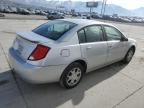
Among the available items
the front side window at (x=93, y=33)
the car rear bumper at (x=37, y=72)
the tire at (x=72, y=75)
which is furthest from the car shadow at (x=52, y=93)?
the front side window at (x=93, y=33)

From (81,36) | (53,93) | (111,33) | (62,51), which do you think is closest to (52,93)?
(53,93)

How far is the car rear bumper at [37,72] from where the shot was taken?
3102 mm

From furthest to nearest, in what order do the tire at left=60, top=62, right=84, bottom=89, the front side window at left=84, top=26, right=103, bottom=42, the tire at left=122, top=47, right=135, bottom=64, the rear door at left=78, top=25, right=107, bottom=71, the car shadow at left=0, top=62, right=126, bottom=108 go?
the tire at left=122, top=47, right=135, bottom=64 → the front side window at left=84, top=26, right=103, bottom=42 → the rear door at left=78, top=25, right=107, bottom=71 → the tire at left=60, top=62, right=84, bottom=89 → the car shadow at left=0, top=62, right=126, bottom=108

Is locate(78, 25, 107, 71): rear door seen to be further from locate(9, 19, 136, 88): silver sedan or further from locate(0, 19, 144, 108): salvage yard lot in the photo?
locate(0, 19, 144, 108): salvage yard lot

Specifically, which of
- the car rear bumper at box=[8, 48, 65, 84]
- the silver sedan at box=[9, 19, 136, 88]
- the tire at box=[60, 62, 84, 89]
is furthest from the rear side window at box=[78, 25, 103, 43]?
the car rear bumper at box=[8, 48, 65, 84]

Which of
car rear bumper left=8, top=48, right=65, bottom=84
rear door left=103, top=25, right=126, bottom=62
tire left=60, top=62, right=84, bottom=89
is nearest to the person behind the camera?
car rear bumper left=8, top=48, right=65, bottom=84

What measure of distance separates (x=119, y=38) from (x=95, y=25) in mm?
1150

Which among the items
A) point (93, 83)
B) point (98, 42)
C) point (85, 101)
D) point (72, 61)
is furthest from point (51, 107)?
point (98, 42)

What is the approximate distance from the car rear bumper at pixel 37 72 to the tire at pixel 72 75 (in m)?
0.18

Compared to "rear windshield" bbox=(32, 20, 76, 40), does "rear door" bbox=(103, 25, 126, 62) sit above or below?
below

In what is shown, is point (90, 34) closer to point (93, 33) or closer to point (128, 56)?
point (93, 33)

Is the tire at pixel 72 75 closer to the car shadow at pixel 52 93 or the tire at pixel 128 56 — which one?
the car shadow at pixel 52 93

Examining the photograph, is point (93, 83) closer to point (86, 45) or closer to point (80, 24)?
point (86, 45)

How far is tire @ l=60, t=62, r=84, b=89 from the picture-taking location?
11.5 ft
